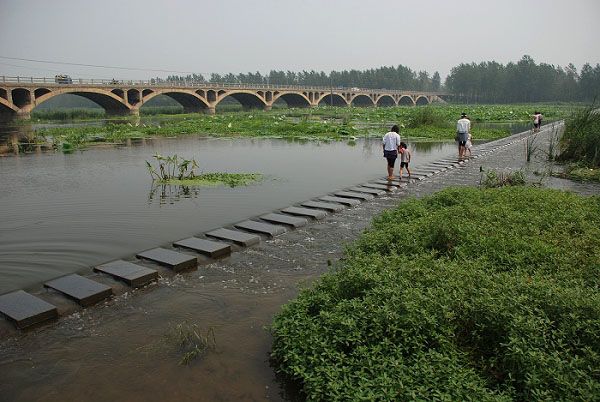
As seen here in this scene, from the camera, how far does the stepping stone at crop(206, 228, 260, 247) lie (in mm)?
6945

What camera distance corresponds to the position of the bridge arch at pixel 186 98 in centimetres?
5759

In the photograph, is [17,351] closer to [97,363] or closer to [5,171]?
[97,363]

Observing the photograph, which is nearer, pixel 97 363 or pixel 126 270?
pixel 97 363

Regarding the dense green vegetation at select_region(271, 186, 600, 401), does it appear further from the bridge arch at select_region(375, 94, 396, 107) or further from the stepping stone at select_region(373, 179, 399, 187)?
the bridge arch at select_region(375, 94, 396, 107)

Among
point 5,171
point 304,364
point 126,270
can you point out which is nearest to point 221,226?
point 126,270

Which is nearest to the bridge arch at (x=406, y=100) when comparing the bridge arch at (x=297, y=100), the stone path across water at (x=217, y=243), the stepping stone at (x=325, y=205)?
the bridge arch at (x=297, y=100)

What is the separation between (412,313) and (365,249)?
2.03m

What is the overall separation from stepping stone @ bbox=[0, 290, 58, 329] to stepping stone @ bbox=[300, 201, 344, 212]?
560 centimetres

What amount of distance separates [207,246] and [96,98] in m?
56.8

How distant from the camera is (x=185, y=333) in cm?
427

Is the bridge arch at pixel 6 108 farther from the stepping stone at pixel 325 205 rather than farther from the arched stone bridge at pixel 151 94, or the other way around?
the stepping stone at pixel 325 205

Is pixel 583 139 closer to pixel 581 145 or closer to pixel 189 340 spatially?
pixel 581 145

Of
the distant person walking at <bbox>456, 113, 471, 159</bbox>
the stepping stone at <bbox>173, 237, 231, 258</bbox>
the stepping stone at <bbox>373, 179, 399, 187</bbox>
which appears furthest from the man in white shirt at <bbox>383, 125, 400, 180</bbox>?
the stepping stone at <bbox>173, 237, 231, 258</bbox>

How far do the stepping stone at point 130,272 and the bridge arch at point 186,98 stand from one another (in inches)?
2176
